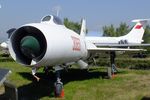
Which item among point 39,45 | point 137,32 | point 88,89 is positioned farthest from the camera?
point 137,32

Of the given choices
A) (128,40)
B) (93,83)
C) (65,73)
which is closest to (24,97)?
(93,83)

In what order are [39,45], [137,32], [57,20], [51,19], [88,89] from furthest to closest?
[137,32]
[88,89]
[57,20]
[51,19]
[39,45]

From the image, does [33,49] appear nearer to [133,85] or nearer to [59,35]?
[59,35]

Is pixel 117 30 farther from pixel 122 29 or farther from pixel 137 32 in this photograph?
pixel 137 32

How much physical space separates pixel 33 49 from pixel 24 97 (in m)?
2.13

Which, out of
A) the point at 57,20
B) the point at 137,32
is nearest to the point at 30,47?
the point at 57,20

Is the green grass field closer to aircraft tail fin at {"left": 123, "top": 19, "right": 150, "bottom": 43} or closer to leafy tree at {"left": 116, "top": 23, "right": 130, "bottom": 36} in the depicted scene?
aircraft tail fin at {"left": 123, "top": 19, "right": 150, "bottom": 43}

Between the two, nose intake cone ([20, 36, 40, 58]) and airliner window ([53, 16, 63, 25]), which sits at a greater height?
airliner window ([53, 16, 63, 25])

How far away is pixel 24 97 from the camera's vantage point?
456 inches

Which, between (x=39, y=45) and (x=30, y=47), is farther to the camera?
(x=39, y=45)

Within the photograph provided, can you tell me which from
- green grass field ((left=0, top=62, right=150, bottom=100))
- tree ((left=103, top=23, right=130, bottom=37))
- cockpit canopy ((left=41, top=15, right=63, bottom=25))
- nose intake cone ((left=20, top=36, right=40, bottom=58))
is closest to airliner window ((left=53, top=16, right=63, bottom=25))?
cockpit canopy ((left=41, top=15, right=63, bottom=25))

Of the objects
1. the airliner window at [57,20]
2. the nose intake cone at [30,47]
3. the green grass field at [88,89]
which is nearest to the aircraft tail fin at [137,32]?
the green grass field at [88,89]

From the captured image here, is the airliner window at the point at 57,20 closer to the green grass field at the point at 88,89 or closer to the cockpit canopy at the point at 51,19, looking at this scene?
the cockpit canopy at the point at 51,19

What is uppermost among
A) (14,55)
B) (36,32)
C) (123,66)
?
(36,32)
